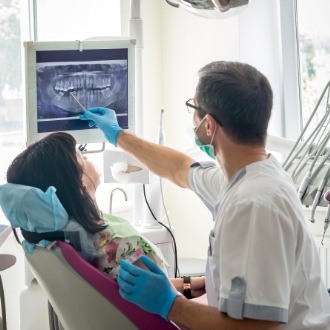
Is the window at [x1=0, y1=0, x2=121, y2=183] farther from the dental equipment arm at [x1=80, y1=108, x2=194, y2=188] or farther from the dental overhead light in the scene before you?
the dental overhead light

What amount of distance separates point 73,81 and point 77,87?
3 cm

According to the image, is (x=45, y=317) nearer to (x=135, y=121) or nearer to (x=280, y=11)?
(x=135, y=121)

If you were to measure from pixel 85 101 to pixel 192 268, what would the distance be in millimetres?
1183

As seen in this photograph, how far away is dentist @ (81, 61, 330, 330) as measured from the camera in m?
1.49

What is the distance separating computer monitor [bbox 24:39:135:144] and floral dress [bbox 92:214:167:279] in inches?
21.1

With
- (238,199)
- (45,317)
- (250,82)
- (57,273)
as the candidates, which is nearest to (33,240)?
(57,273)

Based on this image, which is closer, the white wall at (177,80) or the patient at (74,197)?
the patient at (74,197)

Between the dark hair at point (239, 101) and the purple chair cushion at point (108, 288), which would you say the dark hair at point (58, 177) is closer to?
the purple chair cushion at point (108, 288)

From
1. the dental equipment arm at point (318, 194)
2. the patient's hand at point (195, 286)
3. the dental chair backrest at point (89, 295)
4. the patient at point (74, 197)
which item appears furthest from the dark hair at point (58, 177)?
the dental equipment arm at point (318, 194)

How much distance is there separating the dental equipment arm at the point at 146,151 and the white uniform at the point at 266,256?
622mm

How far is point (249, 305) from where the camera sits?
4.87ft

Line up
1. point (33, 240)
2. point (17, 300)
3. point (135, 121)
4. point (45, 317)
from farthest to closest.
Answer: point (17, 300) < point (45, 317) < point (135, 121) < point (33, 240)

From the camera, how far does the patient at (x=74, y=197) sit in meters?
1.85

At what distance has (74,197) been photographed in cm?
187
